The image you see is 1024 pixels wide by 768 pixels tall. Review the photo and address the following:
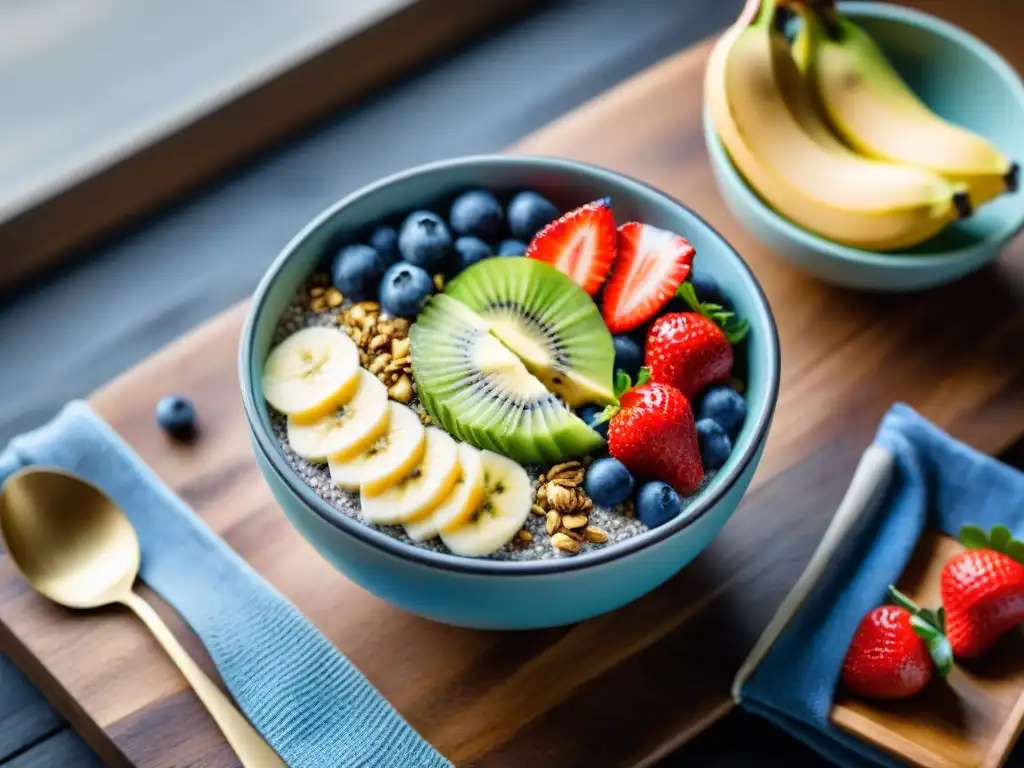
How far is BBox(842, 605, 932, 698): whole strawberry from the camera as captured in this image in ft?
2.86

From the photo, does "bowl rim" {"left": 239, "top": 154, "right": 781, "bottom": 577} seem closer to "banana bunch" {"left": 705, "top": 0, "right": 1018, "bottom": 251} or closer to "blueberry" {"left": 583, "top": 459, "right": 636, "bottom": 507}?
"blueberry" {"left": 583, "top": 459, "right": 636, "bottom": 507}

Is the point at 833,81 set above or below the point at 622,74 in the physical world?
above

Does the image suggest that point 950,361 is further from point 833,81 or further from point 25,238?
point 25,238

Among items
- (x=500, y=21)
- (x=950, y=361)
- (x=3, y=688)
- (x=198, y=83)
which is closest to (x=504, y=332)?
(x=950, y=361)

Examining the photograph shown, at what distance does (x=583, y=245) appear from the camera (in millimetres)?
897

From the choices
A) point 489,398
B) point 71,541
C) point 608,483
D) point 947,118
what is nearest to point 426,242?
point 489,398

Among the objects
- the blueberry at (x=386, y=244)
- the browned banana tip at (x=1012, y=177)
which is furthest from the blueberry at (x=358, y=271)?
the browned banana tip at (x=1012, y=177)

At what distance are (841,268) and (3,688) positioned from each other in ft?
2.85

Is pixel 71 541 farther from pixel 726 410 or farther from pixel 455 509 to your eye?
pixel 726 410

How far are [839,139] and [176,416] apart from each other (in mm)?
723

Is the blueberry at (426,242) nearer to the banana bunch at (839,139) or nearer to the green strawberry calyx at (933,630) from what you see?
the banana bunch at (839,139)

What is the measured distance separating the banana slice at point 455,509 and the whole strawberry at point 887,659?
34 cm

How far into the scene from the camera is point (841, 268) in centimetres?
107

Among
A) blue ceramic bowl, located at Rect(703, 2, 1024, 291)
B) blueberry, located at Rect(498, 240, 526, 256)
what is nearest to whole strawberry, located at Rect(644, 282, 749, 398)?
blueberry, located at Rect(498, 240, 526, 256)
